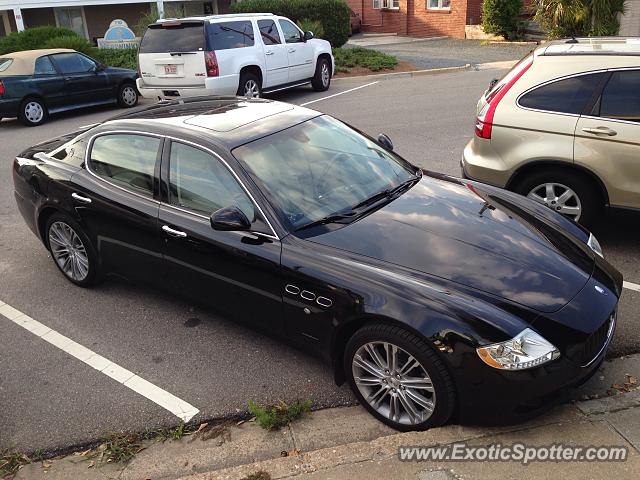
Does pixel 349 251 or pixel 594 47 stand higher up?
pixel 594 47

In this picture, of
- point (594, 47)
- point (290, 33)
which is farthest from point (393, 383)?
point (290, 33)

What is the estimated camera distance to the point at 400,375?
335 centimetres

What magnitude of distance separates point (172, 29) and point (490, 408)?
35.3ft

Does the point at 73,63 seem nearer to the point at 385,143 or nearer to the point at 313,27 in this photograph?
the point at 313,27

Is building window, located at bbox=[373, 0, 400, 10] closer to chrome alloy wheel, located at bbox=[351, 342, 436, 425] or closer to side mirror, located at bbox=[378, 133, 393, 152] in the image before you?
side mirror, located at bbox=[378, 133, 393, 152]

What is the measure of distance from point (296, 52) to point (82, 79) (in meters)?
4.72

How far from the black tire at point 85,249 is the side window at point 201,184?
1154mm

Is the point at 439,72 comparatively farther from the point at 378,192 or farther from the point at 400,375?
the point at 400,375

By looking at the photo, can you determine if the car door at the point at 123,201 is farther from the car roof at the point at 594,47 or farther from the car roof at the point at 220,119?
the car roof at the point at 594,47

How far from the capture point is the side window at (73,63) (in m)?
13.3

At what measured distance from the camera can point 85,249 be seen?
510cm

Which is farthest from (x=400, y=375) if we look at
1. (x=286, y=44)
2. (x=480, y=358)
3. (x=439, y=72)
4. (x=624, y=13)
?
(x=624, y=13)

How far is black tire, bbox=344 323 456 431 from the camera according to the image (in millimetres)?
3168

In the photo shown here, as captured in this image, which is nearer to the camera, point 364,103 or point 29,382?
point 29,382
